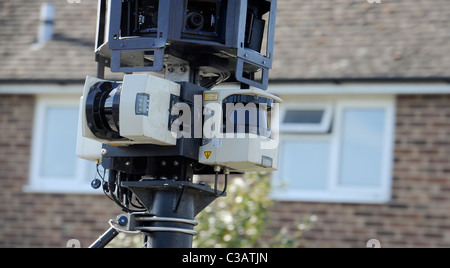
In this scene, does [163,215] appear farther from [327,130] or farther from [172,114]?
[327,130]

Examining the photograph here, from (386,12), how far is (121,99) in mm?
8140

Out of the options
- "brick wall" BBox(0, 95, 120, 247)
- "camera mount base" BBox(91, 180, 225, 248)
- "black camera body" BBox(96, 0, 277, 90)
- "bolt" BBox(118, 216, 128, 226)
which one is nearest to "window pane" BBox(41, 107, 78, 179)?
"brick wall" BBox(0, 95, 120, 247)

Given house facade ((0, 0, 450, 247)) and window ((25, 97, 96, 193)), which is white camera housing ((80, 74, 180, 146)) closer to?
house facade ((0, 0, 450, 247))

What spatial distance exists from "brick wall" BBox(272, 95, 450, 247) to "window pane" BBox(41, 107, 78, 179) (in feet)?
11.3

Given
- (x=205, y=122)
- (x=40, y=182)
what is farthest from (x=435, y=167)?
(x=205, y=122)

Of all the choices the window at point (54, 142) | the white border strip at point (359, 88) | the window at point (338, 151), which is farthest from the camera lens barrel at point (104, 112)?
the window at point (54, 142)

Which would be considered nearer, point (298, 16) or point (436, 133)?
point (436, 133)

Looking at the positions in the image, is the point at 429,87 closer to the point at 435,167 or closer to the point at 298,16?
the point at 435,167

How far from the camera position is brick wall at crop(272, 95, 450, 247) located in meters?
12.0

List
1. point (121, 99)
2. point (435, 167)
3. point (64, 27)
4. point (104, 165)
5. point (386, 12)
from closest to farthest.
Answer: point (121, 99) → point (104, 165) → point (435, 167) → point (386, 12) → point (64, 27)

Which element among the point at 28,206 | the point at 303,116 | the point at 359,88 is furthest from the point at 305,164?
the point at 28,206

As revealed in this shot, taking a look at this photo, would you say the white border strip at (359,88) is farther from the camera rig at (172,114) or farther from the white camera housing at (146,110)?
the white camera housing at (146,110)
